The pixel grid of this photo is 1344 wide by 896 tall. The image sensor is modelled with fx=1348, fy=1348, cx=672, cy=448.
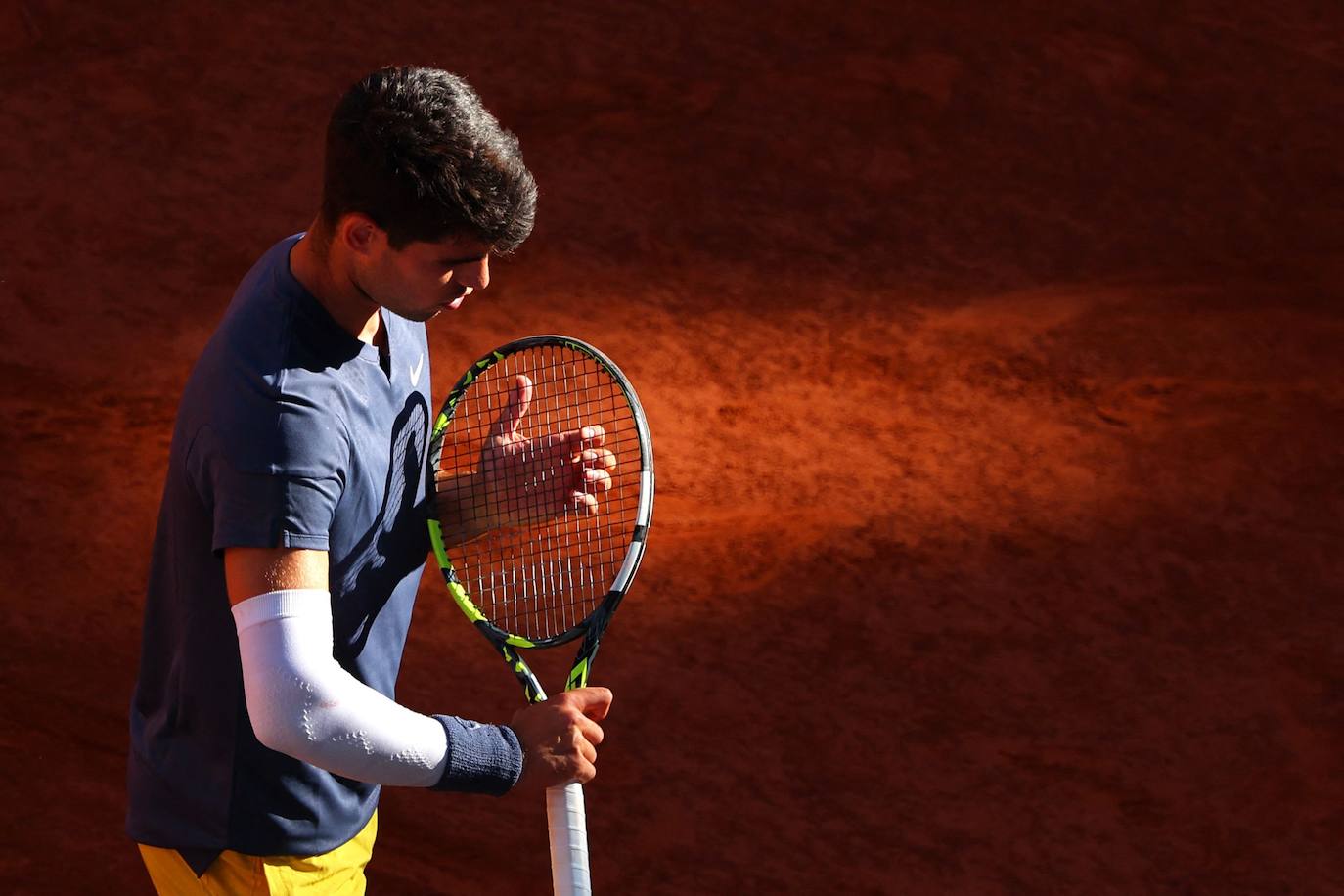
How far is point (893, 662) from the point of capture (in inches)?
114

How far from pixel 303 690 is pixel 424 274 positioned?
467 mm

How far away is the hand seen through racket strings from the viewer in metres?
1.88

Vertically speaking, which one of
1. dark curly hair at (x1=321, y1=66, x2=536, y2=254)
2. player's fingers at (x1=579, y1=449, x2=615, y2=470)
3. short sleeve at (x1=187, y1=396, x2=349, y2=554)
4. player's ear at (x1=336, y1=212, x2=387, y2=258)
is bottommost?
player's fingers at (x1=579, y1=449, x2=615, y2=470)

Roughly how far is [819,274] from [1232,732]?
1.41 m

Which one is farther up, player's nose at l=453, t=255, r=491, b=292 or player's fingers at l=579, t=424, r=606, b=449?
player's nose at l=453, t=255, r=491, b=292

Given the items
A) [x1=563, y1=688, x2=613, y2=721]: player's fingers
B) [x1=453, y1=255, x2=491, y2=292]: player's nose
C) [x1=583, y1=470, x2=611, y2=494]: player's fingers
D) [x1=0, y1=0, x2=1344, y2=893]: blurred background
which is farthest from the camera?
[x1=0, y1=0, x2=1344, y2=893]: blurred background

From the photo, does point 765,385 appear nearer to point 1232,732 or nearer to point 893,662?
point 893,662

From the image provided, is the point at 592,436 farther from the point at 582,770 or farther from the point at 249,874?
the point at 249,874

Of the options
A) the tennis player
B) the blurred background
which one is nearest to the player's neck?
the tennis player

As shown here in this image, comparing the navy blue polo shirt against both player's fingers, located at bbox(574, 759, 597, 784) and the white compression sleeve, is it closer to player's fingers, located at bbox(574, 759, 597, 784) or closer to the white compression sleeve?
the white compression sleeve

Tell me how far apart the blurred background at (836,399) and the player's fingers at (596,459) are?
3.61ft

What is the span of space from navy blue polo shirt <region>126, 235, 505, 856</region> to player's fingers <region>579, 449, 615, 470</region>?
220 mm

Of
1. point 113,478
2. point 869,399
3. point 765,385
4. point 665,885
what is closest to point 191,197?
point 113,478

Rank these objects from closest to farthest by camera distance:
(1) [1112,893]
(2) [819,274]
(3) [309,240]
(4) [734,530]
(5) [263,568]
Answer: (5) [263,568] < (3) [309,240] < (1) [1112,893] < (4) [734,530] < (2) [819,274]
